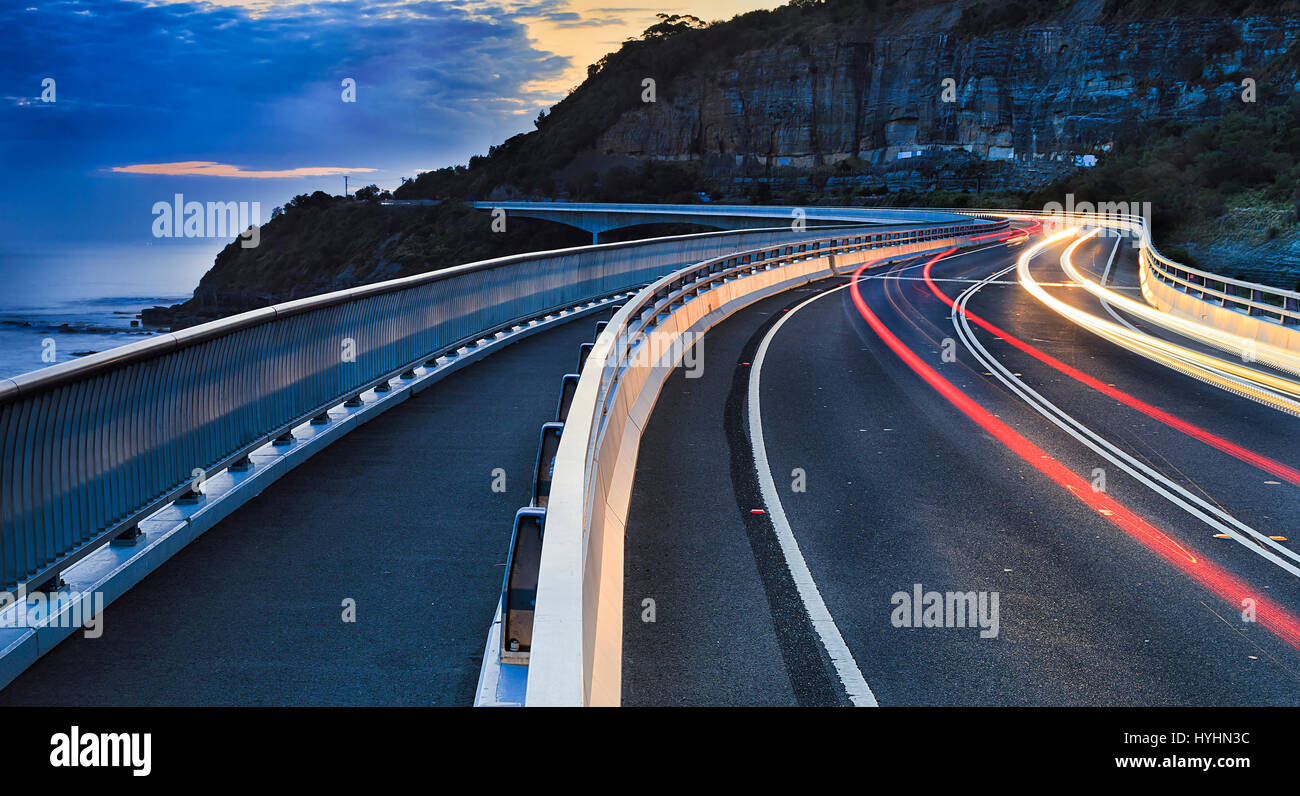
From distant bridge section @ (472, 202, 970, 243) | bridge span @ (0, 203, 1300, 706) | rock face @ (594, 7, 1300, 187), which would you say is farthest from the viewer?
rock face @ (594, 7, 1300, 187)

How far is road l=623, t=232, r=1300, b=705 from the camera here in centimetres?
634

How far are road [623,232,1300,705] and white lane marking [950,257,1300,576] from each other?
44mm

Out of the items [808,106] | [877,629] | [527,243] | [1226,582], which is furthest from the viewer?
[808,106]

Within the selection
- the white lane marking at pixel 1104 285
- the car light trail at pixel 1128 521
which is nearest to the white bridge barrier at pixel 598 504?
the car light trail at pixel 1128 521

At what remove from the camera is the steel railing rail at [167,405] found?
6.25 metres

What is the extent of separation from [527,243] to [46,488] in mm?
147675

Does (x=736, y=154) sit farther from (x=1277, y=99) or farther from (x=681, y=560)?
(x=681, y=560)

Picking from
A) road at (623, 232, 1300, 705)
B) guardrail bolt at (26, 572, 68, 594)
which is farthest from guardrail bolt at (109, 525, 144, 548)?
road at (623, 232, 1300, 705)

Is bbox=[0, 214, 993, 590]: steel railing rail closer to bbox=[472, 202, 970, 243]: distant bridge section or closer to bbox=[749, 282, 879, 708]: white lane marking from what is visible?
bbox=[749, 282, 879, 708]: white lane marking

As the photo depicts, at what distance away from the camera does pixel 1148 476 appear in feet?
36.8

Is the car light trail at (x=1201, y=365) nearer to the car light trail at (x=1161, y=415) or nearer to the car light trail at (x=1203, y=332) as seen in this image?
the car light trail at (x=1203, y=332)

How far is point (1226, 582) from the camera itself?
806 centimetres

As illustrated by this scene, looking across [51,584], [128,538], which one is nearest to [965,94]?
[128,538]
